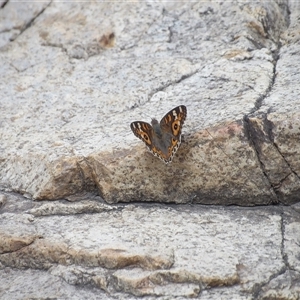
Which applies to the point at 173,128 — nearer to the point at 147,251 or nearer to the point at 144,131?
the point at 144,131

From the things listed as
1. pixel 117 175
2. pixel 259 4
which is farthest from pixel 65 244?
pixel 259 4

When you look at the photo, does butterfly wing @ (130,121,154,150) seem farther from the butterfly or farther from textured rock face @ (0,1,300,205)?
textured rock face @ (0,1,300,205)

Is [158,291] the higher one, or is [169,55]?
[169,55]

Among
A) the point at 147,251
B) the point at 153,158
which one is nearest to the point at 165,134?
the point at 153,158

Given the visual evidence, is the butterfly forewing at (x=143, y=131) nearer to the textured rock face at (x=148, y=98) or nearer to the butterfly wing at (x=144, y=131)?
the butterfly wing at (x=144, y=131)

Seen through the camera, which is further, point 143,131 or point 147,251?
point 143,131

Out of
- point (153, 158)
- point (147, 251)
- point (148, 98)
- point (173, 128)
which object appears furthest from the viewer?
point (148, 98)

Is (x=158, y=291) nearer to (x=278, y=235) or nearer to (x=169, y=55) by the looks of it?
(x=278, y=235)
